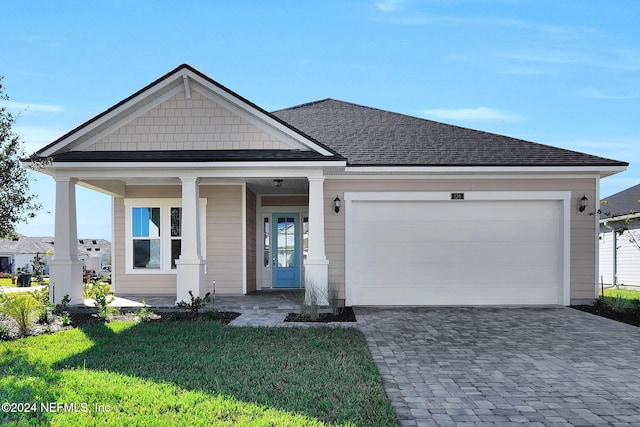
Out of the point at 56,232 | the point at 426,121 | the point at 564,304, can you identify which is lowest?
the point at 564,304

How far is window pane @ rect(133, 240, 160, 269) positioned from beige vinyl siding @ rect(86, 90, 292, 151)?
11.6 feet

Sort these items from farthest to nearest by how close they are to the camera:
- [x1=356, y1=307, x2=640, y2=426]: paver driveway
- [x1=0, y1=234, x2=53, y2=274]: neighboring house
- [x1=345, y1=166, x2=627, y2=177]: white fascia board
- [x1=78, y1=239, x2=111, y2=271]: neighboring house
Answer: [x1=78, y1=239, x2=111, y2=271]: neighboring house, [x1=0, y1=234, x2=53, y2=274]: neighboring house, [x1=345, y1=166, x2=627, y2=177]: white fascia board, [x1=356, y1=307, x2=640, y2=426]: paver driveway

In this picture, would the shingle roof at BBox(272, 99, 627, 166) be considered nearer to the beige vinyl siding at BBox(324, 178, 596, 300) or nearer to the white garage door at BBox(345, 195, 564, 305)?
the beige vinyl siding at BBox(324, 178, 596, 300)

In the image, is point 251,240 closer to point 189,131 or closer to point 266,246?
point 266,246

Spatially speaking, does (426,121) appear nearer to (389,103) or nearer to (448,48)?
(448,48)

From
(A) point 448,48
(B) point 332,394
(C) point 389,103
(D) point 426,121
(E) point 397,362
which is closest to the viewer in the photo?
(B) point 332,394

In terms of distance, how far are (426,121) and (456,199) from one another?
13.2 ft

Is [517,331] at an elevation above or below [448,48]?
below

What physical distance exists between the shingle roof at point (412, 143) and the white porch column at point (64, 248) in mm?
6154

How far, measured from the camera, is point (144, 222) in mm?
13555

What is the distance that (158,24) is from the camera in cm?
1116

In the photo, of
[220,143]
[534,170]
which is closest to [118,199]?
[220,143]

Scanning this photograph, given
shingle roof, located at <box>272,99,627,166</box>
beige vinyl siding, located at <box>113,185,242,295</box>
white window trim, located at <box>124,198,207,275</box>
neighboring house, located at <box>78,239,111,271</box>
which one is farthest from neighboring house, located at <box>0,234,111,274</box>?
shingle roof, located at <box>272,99,627,166</box>

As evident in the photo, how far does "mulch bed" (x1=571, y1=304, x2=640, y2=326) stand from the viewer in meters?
9.51
